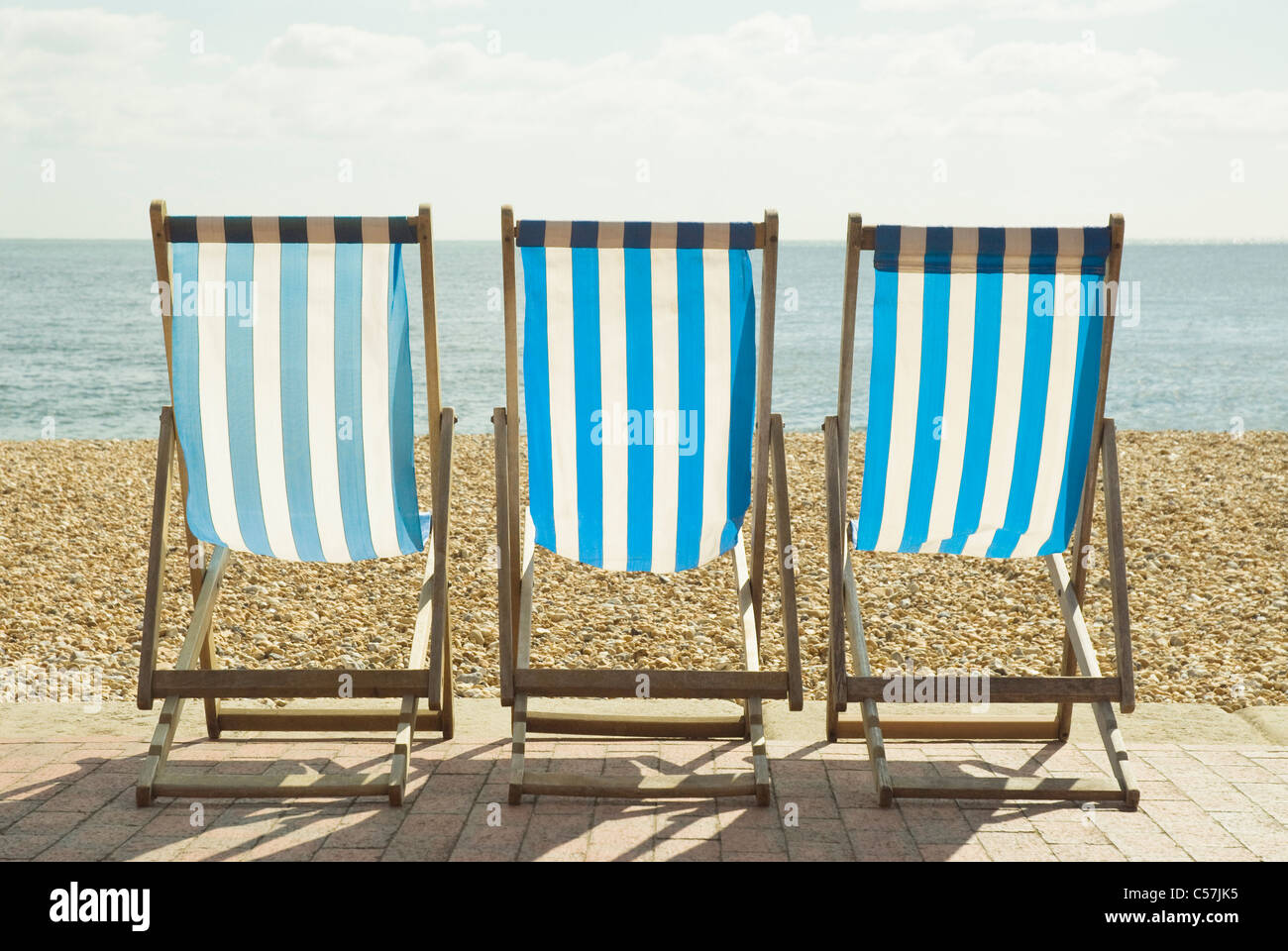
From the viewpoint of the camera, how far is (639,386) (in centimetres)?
313

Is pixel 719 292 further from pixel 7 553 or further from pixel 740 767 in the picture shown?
pixel 7 553

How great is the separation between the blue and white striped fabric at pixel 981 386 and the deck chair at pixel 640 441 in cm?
31

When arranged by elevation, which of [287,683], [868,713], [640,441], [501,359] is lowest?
[501,359]

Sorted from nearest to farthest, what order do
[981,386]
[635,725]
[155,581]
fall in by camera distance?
1. [155,581]
2. [981,386]
3. [635,725]

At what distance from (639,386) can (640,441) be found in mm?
147

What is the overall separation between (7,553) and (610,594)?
2.90 metres

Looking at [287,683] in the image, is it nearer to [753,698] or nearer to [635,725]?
[635,725]

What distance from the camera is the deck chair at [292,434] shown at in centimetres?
298

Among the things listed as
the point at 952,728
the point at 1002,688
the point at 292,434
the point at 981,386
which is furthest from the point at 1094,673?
the point at 292,434

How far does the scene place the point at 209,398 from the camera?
3131 millimetres

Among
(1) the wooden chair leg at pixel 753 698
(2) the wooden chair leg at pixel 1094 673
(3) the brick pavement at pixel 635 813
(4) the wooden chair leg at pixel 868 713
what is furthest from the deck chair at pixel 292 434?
(2) the wooden chair leg at pixel 1094 673

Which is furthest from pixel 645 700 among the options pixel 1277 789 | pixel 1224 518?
pixel 1224 518

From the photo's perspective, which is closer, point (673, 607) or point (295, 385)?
point (295, 385)

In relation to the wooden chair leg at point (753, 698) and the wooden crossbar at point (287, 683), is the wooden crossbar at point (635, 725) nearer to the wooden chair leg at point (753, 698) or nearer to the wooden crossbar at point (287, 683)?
the wooden chair leg at point (753, 698)
